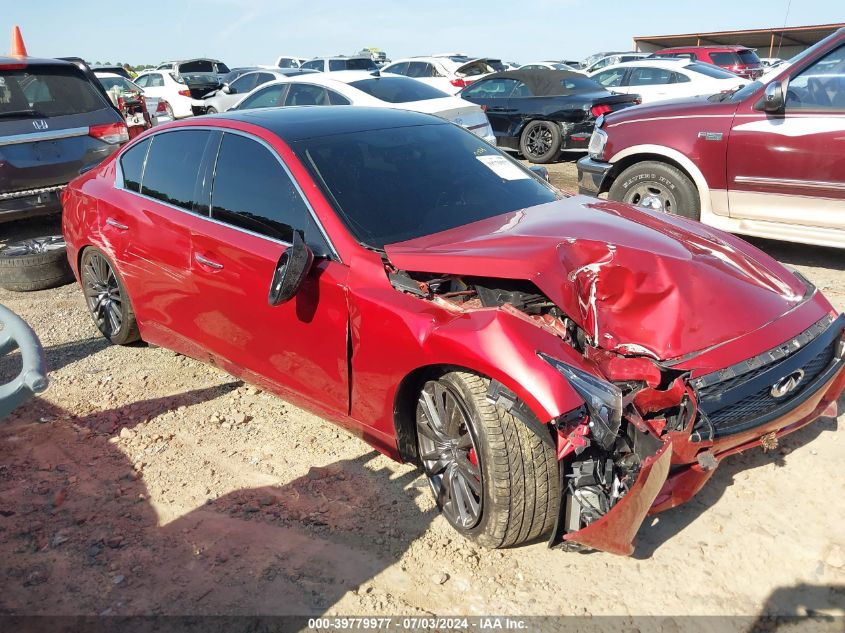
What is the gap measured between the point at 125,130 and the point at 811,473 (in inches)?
274

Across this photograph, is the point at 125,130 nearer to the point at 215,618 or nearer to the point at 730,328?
the point at 215,618

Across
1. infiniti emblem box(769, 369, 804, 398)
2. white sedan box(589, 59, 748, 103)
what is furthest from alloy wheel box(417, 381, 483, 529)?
white sedan box(589, 59, 748, 103)

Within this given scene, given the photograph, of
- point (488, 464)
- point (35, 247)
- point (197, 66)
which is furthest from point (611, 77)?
point (197, 66)

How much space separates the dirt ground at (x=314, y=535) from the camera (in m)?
2.58

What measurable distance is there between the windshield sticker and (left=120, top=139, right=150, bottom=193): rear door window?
211 centimetres

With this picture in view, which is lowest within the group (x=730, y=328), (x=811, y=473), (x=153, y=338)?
(x=811, y=473)

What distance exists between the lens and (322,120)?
3.81 metres

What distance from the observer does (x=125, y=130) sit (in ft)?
24.0

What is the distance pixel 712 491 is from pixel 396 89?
792cm

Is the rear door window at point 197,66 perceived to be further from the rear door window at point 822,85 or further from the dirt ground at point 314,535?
the dirt ground at point 314,535

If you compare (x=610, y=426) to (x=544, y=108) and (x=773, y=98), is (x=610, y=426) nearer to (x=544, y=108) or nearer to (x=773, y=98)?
(x=773, y=98)

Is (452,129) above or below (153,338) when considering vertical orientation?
above

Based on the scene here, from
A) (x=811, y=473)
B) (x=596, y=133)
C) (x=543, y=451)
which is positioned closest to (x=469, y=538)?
(x=543, y=451)

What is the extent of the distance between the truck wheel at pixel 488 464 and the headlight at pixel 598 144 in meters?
4.60
